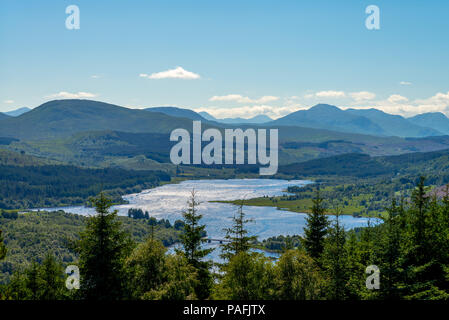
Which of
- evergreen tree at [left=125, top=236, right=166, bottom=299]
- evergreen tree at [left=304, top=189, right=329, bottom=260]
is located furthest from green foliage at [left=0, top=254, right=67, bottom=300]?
evergreen tree at [left=304, top=189, right=329, bottom=260]

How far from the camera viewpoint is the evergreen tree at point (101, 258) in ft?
76.9

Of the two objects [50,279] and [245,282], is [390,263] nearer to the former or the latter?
[245,282]

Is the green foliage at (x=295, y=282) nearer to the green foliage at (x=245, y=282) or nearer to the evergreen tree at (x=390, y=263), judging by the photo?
the green foliage at (x=245, y=282)

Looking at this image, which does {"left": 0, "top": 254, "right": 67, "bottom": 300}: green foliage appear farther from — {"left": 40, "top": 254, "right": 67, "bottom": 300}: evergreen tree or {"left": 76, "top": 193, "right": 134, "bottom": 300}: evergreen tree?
{"left": 76, "top": 193, "right": 134, "bottom": 300}: evergreen tree

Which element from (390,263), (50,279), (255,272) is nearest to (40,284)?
(50,279)

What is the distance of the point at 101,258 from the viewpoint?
23781 mm

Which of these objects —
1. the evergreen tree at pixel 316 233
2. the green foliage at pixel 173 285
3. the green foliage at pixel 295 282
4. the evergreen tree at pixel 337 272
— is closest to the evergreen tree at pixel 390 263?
the evergreen tree at pixel 337 272

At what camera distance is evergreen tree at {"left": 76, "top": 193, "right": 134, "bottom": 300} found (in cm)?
2344

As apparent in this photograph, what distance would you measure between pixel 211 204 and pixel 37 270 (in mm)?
157371

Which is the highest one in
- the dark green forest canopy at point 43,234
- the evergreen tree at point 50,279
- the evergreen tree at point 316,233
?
the evergreen tree at point 316,233
